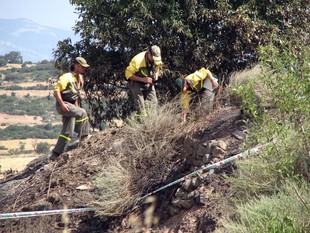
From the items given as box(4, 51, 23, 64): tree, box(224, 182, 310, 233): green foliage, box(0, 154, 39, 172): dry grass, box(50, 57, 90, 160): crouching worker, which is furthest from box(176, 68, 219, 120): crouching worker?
box(4, 51, 23, 64): tree

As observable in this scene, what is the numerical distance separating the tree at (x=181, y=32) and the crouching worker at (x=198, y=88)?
7.48ft

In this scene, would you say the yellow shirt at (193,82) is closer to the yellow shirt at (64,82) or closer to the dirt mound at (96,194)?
the dirt mound at (96,194)

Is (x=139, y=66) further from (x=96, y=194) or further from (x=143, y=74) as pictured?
(x=96, y=194)

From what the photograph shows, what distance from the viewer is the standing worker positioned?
1005cm

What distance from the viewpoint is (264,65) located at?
5660mm

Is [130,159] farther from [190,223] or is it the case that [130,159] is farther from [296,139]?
[296,139]

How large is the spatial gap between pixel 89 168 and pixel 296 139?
14.2 ft

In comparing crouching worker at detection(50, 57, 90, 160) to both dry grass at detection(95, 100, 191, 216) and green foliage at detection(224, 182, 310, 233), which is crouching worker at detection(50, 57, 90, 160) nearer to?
dry grass at detection(95, 100, 191, 216)

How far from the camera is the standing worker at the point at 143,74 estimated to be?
10045 mm

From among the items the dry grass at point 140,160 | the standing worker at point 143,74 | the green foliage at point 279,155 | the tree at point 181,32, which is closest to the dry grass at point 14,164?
the tree at point 181,32

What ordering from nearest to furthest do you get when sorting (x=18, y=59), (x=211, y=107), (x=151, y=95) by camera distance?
→ 1. (x=211, y=107)
2. (x=151, y=95)
3. (x=18, y=59)

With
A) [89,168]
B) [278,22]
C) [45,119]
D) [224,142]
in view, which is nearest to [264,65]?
[224,142]

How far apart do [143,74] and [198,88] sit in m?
1.01

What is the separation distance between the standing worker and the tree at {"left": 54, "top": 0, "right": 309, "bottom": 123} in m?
1.74
